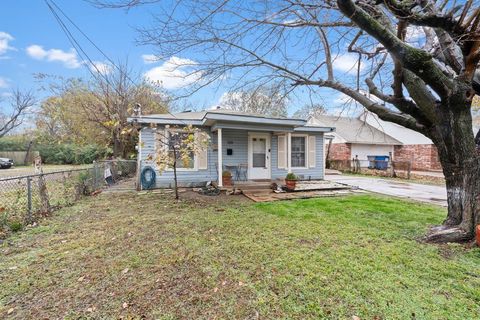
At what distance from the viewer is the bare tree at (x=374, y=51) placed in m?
3.27

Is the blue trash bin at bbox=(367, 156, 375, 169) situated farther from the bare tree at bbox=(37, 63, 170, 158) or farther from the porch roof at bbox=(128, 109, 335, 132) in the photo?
the bare tree at bbox=(37, 63, 170, 158)

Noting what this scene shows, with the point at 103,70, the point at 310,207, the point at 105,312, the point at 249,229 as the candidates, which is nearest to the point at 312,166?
the point at 310,207

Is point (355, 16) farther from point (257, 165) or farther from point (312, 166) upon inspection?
point (312, 166)

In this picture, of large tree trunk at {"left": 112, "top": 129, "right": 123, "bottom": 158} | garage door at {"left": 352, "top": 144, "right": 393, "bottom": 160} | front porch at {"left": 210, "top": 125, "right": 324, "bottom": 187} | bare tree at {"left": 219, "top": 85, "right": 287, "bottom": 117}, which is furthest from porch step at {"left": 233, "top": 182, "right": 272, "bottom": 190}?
garage door at {"left": 352, "top": 144, "right": 393, "bottom": 160}

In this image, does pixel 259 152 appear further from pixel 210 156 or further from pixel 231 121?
pixel 231 121

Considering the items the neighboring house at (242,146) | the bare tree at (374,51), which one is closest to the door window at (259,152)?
the neighboring house at (242,146)

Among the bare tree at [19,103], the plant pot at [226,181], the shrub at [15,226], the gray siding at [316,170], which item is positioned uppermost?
the bare tree at [19,103]

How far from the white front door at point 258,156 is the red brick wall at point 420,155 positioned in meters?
16.1

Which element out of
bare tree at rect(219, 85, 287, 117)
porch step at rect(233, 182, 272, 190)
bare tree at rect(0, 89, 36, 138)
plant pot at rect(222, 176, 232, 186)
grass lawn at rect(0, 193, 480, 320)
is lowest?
grass lawn at rect(0, 193, 480, 320)

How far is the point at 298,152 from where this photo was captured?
1167 cm

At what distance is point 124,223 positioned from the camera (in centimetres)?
492

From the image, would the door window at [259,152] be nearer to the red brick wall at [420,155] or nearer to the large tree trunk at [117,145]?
the large tree trunk at [117,145]

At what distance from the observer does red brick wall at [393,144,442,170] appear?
61.9 feet

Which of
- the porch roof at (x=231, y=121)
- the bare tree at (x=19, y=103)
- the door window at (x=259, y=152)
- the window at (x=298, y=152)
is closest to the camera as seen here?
the porch roof at (x=231, y=121)
